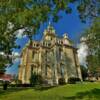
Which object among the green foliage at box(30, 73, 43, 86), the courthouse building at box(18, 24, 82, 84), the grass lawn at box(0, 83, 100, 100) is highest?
the courthouse building at box(18, 24, 82, 84)

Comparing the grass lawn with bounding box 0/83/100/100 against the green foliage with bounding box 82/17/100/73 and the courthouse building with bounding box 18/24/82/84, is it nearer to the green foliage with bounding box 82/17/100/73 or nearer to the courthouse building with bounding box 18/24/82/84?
the green foliage with bounding box 82/17/100/73

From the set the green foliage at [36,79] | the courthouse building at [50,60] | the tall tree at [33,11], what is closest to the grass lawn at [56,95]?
the tall tree at [33,11]

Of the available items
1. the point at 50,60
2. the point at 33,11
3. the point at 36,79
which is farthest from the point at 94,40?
the point at 50,60

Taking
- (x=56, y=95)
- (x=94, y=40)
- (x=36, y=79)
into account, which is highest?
(x=94, y=40)

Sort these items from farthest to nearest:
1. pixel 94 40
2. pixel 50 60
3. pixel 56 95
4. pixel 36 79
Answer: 1. pixel 50 60
2. pixel 36 79
3. pixel 94 40
4. pixel 56 95

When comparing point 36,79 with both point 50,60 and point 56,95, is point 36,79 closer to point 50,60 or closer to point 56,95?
point 50,60

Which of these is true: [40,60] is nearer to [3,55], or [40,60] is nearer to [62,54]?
[62,54]

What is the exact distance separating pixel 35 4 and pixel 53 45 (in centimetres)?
6515

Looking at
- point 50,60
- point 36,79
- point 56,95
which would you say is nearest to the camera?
point 56,95

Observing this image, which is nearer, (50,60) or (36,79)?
(36,79)

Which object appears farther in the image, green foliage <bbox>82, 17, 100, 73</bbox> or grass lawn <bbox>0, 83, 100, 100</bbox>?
green foliage <bbox>82, 17, 100, 73</bbox>

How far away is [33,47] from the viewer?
92375 millimetres

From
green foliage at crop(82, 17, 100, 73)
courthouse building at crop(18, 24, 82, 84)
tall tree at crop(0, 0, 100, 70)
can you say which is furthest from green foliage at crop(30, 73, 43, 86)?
tall tree at crop(0, 0, 100, 70)

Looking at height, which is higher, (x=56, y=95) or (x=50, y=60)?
(x=50, y=60)
